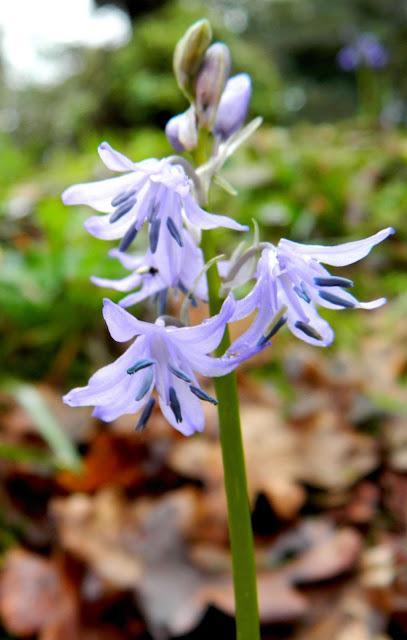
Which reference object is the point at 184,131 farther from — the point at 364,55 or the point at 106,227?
the point at 364,55

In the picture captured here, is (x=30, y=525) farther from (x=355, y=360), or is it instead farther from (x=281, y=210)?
(x=281, y=210)

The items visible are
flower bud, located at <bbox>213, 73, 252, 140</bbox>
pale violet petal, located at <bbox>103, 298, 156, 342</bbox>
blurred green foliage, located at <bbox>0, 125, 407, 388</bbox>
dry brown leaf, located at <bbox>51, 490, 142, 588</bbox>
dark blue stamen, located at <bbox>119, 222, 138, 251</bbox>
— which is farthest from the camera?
blurred green foliage, located at <bbox>0, 125, 407, 388</bbox>

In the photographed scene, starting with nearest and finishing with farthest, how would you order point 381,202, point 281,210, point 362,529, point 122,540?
1. point 122,540
2. point 362,529
3. point 281,210
4. point 381,202

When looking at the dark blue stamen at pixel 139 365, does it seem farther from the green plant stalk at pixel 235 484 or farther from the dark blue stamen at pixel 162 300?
the dark blue stamen at pixel 162 300

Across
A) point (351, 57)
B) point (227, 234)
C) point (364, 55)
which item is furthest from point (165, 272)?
point (351, 57)

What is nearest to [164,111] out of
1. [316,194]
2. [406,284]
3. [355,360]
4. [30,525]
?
[316,194]

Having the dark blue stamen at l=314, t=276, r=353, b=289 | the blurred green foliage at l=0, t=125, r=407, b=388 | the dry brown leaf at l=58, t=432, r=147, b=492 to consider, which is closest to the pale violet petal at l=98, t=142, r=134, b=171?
the dark blue stamen at l=314, t=276, r=353, b=289

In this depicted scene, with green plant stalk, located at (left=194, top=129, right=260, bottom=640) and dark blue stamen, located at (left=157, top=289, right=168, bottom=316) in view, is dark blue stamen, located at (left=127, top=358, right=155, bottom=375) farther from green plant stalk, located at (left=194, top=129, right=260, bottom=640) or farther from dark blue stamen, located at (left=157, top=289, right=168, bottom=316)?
dark blue stamen, located at (left=157, top=289, right=168, bottom=316)
